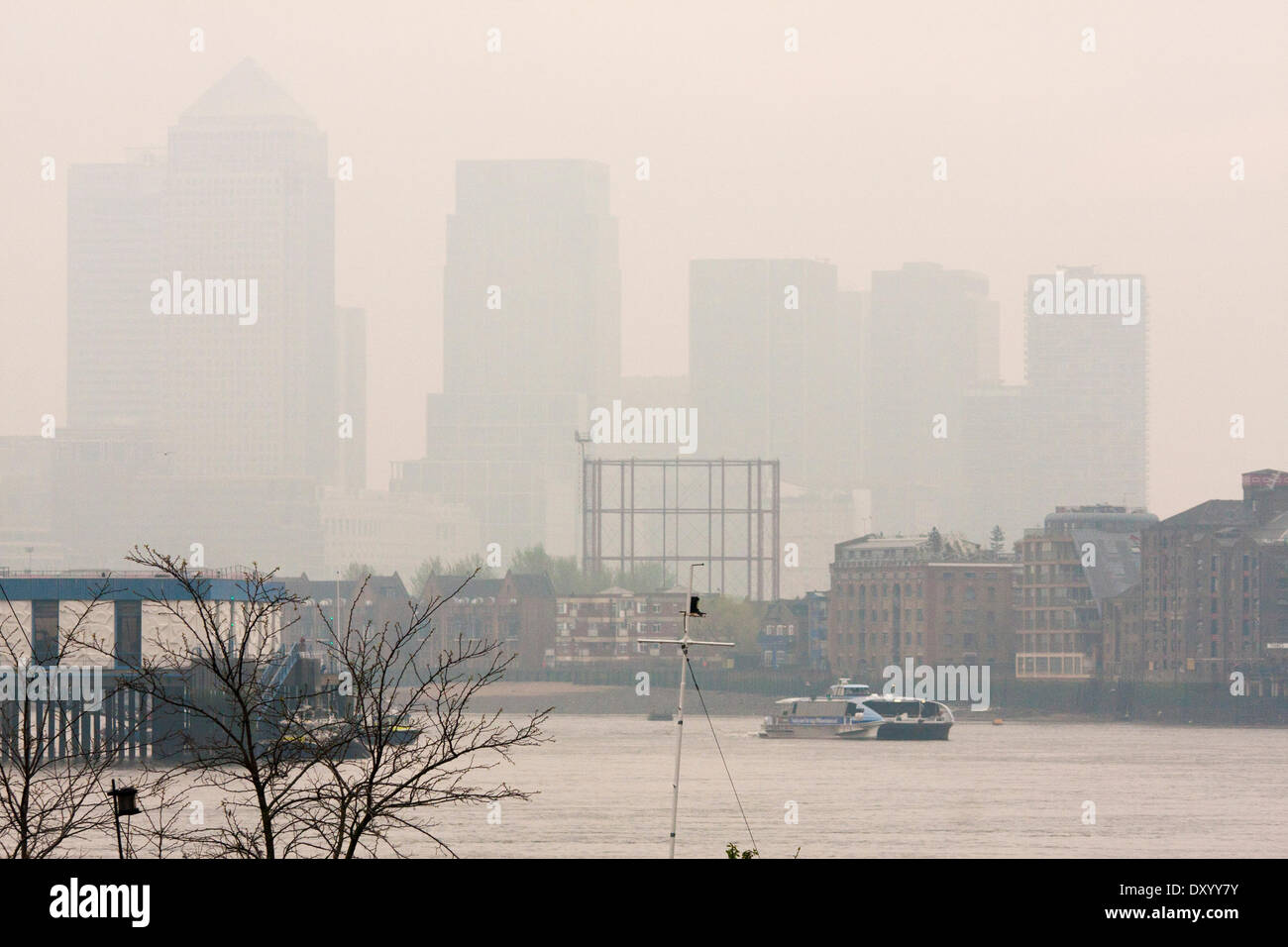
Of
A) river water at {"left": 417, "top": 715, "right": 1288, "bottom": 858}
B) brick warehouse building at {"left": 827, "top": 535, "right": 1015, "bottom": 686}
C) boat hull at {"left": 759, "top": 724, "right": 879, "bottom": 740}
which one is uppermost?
brick warehouse building at {"left": 827, "top": 535, "right": 1015, "bottom": 686}

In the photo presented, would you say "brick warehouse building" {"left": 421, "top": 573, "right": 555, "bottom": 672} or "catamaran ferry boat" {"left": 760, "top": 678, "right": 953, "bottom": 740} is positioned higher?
"brick warehouse building" {"left": 421, "top": 573, "right": 555, "bottom": 672}

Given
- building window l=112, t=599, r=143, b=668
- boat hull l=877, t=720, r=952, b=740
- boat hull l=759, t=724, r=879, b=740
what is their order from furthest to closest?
boat hull l=759, t=724, r=879, b=740 → boat hull l=877, t=720, r=952, b=740 → building window l=112, t=599, r=143, b=668

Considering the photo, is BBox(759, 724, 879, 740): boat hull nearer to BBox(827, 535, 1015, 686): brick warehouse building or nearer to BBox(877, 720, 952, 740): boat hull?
BBox(877, 720, 952, 740): boat hull

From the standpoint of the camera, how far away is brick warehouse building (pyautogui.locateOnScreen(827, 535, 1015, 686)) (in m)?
165

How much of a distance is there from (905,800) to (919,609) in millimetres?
97206

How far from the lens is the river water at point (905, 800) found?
53.0m

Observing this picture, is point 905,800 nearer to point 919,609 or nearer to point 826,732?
point 826,732

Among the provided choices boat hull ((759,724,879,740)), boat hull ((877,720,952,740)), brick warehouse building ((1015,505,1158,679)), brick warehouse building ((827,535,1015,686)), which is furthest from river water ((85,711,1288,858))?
brick warehouse building ((827,535,1015,686))

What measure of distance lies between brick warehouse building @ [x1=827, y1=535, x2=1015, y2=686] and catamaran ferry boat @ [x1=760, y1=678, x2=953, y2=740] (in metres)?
35.9

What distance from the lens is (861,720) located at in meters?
126

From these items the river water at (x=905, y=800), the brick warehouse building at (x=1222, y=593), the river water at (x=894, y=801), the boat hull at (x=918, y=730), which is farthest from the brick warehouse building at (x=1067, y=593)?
the river water at (x=894, y=801)

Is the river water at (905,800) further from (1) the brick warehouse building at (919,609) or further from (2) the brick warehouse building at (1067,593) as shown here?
(1) the brick warehouse building at (919,609)

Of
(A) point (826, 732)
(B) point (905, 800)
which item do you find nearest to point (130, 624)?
(B) point (905, 800)
